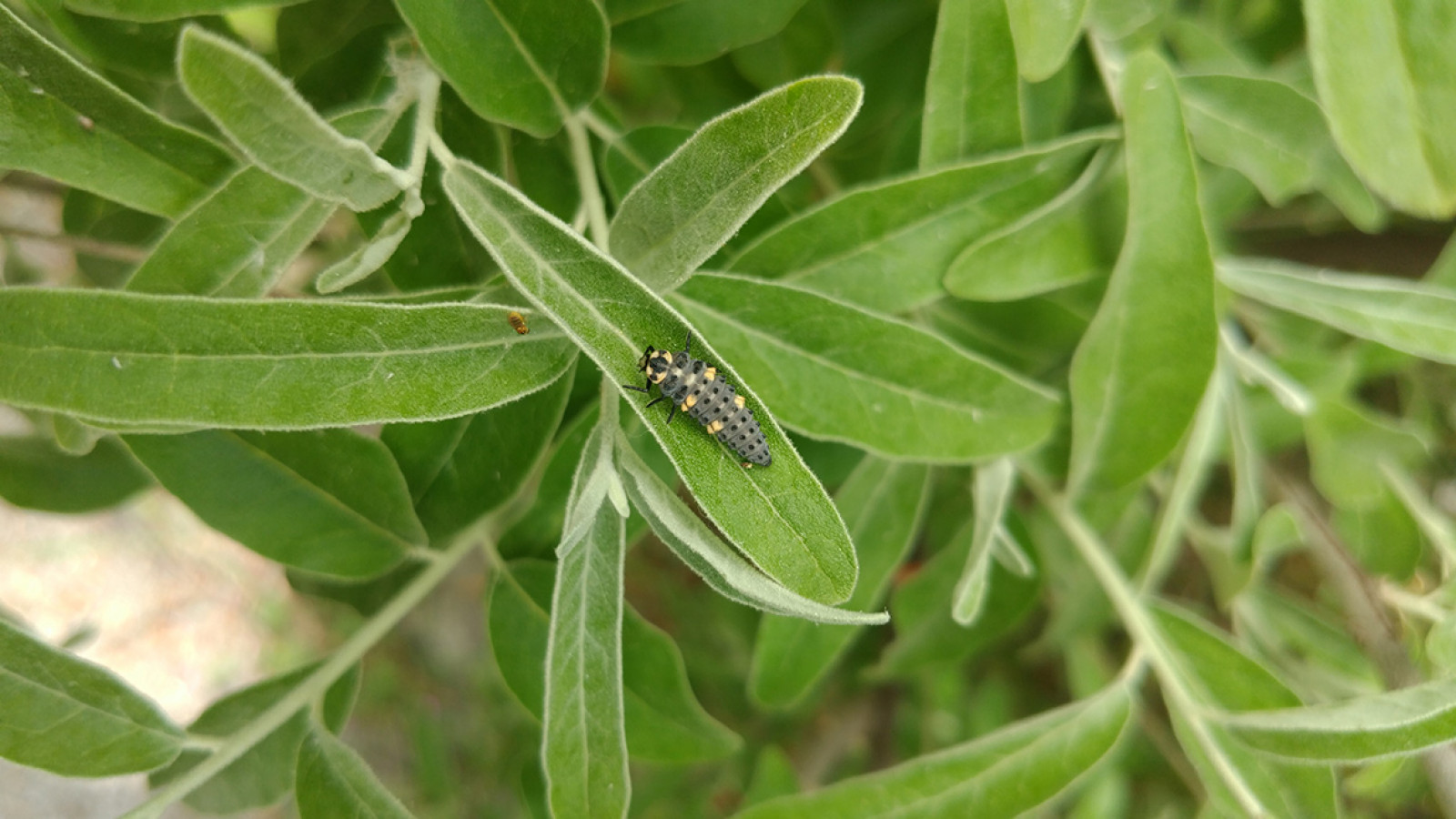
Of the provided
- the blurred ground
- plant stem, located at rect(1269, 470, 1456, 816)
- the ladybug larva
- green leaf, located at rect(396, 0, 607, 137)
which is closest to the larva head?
the ladybug larva

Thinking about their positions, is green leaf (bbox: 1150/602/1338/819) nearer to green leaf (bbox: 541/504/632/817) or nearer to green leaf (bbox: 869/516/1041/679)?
green leaf (bbox: 869/516/1041/679)

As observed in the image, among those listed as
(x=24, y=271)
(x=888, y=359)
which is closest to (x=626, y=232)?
(x=888, y=359)

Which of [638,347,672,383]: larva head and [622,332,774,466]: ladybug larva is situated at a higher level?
[638,347,672,383]: larva head

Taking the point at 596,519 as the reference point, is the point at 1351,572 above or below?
below

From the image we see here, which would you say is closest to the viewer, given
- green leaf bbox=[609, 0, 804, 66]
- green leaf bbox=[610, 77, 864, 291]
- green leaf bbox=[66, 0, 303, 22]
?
green leaf bbox=[610, 77, 864, 291]

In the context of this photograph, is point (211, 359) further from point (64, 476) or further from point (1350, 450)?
point (1350, 450)

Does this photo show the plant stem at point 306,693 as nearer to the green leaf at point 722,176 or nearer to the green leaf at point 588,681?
the green leaf at point 588,681

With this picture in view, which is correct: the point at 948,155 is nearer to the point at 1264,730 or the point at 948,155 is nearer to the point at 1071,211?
the point at 1071,211
